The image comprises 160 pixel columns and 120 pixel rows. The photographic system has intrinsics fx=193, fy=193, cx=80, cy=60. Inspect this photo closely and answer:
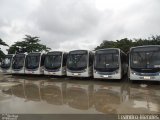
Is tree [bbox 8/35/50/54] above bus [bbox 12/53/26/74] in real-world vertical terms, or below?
above

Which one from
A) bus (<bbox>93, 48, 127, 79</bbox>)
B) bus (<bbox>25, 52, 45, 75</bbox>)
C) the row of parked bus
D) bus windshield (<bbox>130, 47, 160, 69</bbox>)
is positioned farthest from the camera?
bus (<bbox>25, 52, 45, 75</bbox>)

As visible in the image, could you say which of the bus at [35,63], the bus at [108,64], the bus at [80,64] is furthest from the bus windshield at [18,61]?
the bus at [108,64]

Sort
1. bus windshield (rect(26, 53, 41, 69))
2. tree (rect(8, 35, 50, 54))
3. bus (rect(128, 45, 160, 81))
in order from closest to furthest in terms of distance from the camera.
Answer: bus (rect(128, 45, 160, 81)), bus windshield (rect(26, 53, 41, 69)), tree (rect(8, 35, 50, 54))

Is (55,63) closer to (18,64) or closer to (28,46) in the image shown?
(18,64)

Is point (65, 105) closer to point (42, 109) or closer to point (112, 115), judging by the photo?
point (42, 109)

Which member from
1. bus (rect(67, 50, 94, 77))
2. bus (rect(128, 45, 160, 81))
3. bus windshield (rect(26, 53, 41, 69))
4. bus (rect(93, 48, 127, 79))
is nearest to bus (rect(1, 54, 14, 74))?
bus windshield (rect(26, 53, 41, 69))

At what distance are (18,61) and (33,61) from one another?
2.35 meters

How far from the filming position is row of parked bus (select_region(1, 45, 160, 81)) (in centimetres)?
1363

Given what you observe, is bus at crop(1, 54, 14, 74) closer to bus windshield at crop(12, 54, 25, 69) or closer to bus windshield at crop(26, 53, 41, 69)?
bus windshield at crop(12, 54, 25, 69)

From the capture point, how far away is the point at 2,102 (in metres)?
9.48

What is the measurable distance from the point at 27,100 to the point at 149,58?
8764 millimetres

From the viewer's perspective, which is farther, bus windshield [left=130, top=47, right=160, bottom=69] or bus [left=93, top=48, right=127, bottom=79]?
bus [left=93, top=48, right=127, bottom=79]

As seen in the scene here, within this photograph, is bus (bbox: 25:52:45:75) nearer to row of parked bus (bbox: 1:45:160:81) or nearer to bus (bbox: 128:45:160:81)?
row of parked bus (bbox: 1:45:160:81)

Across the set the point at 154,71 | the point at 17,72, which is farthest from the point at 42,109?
the point at 17,72
